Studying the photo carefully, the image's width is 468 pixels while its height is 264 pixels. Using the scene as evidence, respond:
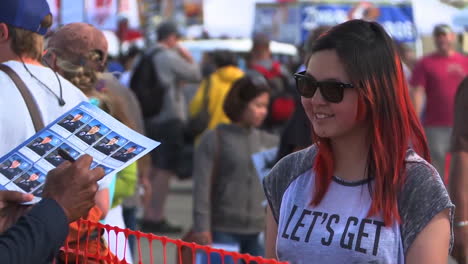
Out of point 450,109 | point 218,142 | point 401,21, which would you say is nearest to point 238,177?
point 218,142

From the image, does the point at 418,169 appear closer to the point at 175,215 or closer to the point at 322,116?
the point at 322,116

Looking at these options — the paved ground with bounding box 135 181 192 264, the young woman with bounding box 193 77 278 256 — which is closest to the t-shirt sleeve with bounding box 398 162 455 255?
A: the young woman with bounding box 193 77 278 256

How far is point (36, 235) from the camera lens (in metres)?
2.41

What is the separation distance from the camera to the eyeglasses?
2.80 m

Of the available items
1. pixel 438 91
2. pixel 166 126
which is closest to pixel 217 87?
pixel 166 126

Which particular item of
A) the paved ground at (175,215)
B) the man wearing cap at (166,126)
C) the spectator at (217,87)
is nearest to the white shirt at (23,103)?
the paved ground at (175,215)

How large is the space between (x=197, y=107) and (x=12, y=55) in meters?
6.44

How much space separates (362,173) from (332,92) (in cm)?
24

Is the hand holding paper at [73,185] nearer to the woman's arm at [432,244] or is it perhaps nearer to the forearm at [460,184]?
the woman's arm at [432,244]

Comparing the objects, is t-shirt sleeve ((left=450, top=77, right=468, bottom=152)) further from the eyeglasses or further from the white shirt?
the white shirt

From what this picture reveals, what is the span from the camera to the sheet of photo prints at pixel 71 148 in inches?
106

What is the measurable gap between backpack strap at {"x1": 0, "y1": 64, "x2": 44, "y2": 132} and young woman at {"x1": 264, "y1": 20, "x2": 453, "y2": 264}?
84 cm

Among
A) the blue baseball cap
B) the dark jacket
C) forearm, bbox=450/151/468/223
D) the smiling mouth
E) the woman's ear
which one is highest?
the blue baseball cap

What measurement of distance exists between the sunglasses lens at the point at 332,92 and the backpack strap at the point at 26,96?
3.14 feet
